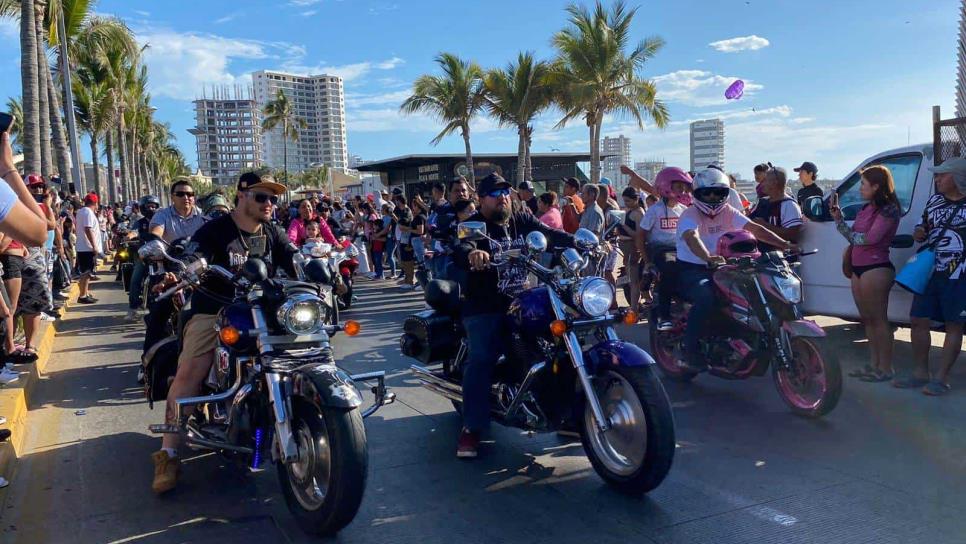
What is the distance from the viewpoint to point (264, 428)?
3758 millimetres

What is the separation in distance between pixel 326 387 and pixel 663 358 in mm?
4047

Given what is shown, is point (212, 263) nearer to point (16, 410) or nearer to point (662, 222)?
point (16, 410)

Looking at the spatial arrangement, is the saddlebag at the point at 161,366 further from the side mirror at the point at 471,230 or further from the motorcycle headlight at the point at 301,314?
the side mirror at the point at 471,230

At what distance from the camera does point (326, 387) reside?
132 inches

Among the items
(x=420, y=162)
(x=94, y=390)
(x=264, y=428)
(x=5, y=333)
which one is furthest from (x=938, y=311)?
(x=420, y=162)

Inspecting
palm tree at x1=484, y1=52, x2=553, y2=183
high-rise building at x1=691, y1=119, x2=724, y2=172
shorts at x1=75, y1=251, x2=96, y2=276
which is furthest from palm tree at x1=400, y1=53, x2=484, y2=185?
shorts at x1=75, y1=251, x2=96, y2=276

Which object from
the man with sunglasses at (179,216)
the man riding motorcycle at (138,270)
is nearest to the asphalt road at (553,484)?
the man with sunglasses at (179,216)

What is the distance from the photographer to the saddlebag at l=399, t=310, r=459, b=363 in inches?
197

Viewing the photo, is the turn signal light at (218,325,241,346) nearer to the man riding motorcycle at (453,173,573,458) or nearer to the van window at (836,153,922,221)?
the man riding motorcycle at (453,173,573,458)

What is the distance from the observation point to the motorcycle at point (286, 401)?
3281mm

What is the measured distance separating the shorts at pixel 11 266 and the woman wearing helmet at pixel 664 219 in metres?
6.11

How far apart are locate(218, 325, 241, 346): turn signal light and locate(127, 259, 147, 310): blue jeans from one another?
7.20 metres

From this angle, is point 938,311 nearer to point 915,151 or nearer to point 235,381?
point 915,151

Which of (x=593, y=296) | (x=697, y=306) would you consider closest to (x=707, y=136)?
(x=697, y=306)
